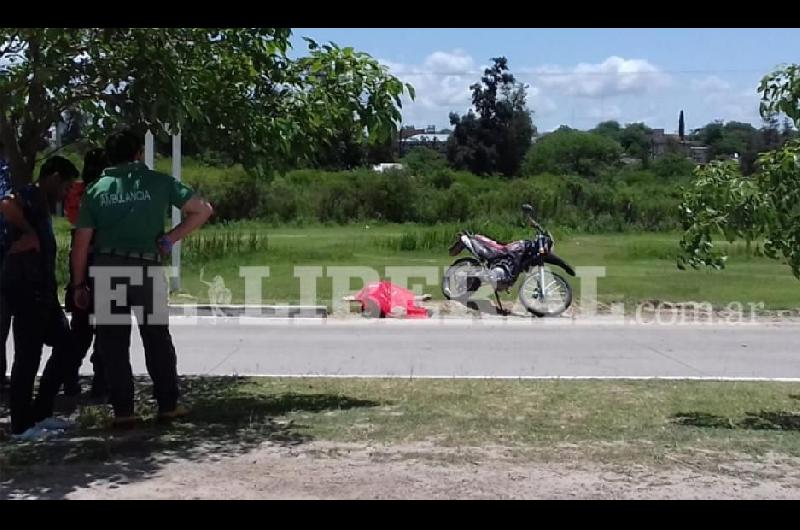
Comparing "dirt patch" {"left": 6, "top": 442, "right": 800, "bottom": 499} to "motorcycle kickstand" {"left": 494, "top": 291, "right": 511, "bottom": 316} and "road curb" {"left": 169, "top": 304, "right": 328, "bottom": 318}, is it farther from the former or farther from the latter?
"motorcycle kickstand" {"left": 494, "top": 291, "right": 511, "bottom": 316}

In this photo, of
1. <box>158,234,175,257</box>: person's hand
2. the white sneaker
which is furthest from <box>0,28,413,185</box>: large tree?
the white sneaker

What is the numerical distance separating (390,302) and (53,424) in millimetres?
8334

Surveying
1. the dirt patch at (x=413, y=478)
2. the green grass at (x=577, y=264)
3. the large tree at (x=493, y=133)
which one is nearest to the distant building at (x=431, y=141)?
the large tree at (x=493, y=133)

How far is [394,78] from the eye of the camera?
8.03 m

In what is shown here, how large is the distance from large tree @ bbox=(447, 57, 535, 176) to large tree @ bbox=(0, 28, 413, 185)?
42.6 m

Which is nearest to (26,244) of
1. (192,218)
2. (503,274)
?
(192,218)

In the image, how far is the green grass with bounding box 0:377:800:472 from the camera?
652 cm

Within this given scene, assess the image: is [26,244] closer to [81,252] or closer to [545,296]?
[81,252]

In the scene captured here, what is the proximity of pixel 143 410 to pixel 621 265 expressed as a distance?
584 inches

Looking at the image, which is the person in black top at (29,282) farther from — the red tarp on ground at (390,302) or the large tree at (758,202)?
the red tarp on ground at (390,302)
